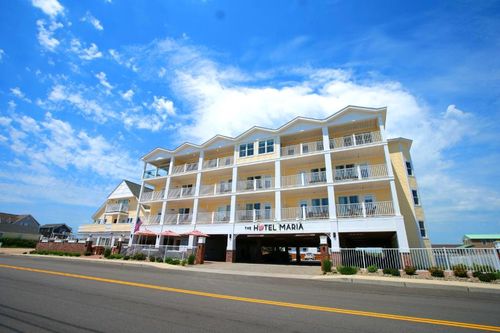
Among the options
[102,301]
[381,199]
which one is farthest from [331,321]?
[381,199]

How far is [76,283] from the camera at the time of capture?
31.5 feet

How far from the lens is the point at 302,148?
2416cm

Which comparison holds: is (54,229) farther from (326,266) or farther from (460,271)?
(460,271)

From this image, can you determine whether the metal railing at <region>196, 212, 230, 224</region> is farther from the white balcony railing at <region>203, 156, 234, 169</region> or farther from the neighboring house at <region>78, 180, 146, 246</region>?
the neighboring house at <region>78, 180, 146, 246</region>

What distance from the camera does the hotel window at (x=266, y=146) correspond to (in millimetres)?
25294

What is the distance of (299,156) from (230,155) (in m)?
9.16

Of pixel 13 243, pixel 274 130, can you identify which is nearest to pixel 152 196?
pixel 274 130

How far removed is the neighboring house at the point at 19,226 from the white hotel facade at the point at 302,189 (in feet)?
176

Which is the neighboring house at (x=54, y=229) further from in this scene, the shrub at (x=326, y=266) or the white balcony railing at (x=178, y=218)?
the shrub at (x=326, y=266)

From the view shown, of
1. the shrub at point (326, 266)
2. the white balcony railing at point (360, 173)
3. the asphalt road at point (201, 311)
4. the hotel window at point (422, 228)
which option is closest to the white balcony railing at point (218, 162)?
the white balcony railing at point (360, 173)

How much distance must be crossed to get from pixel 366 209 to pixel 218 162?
1531 centimetres

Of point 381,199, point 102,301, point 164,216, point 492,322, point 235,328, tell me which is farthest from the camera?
point 164,216

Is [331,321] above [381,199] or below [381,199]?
below

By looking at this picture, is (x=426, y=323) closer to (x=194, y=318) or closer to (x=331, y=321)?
(x=331, y=321)
